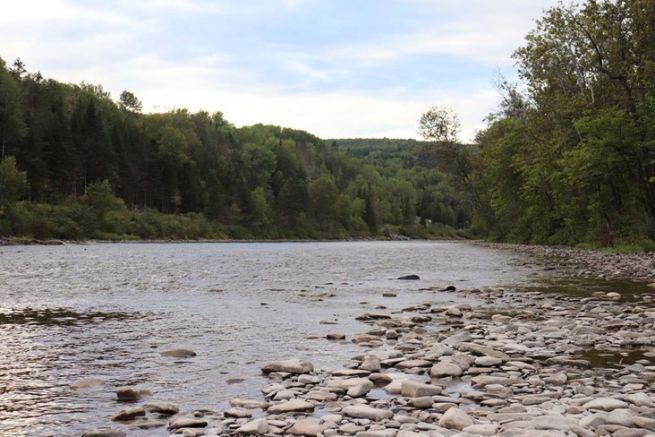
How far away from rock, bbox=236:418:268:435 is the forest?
Answer: 33292mm

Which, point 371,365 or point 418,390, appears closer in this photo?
point 418,390

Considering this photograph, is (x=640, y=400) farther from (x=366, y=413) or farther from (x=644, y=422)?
(x=366, y=413)

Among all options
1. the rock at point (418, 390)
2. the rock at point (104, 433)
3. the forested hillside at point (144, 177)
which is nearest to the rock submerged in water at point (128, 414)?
the rock at point (104, 433)

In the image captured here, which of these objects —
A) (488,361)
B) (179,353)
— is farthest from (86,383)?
(488,361)

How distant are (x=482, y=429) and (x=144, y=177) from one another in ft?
380

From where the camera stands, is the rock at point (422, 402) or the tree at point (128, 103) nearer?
the rock at point (422, 402)

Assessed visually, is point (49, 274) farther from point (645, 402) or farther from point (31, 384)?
point (645, 402)

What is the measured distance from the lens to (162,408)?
6949mm

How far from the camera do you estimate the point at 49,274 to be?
1108 inches

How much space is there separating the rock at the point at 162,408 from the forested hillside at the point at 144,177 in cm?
7093

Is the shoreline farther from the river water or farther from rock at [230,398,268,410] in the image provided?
the river water

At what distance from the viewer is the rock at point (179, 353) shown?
10.2 meters

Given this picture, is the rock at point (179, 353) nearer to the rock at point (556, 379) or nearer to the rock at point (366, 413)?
the rock at point (366, 413)

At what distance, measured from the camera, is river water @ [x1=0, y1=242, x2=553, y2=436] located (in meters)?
7.55
